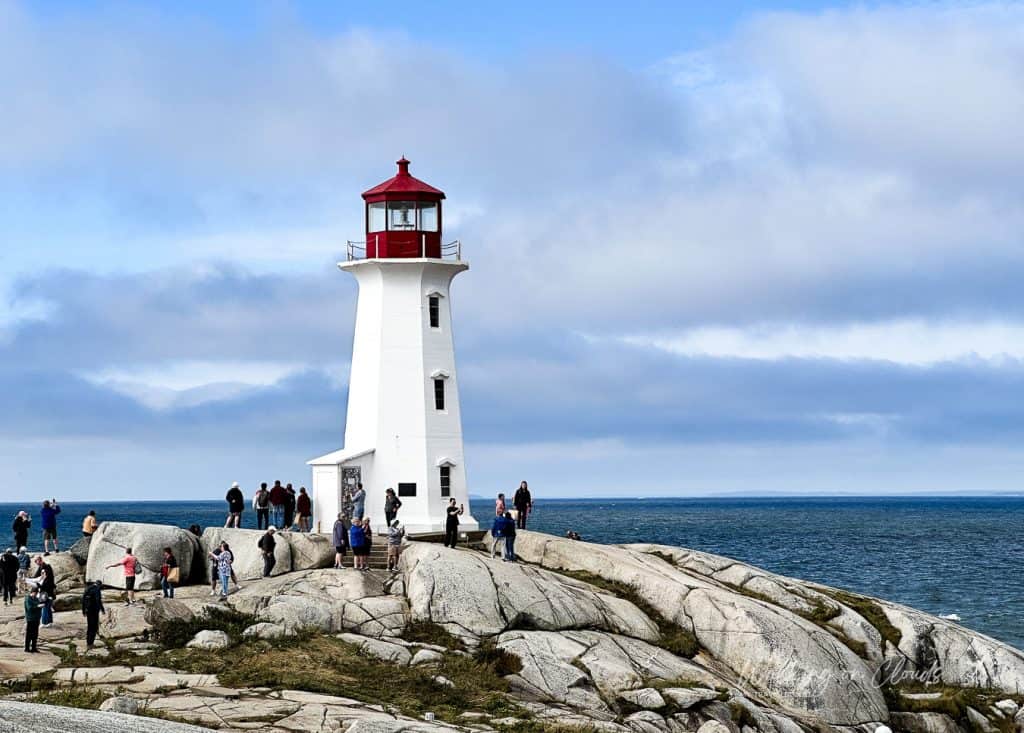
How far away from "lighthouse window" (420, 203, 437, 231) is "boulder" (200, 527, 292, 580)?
11689mm

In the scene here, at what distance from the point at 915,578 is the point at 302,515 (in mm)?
42094

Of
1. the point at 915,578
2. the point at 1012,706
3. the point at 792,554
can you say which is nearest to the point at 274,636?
the point at 1012,706

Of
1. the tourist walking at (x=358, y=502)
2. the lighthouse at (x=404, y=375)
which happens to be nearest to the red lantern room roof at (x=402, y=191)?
the lighthouse at (x=404, y=375)

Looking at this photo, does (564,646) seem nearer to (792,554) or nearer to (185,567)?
(185,567)

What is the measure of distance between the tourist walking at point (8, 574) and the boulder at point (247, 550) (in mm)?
5729

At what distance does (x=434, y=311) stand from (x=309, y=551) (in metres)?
9.95

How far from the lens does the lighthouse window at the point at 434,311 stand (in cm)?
4378

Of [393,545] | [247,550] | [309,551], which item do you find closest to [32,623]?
[247,550]

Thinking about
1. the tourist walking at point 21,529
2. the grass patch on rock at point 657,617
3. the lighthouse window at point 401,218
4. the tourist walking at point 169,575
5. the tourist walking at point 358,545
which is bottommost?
the grass patch on rock at point 657,617

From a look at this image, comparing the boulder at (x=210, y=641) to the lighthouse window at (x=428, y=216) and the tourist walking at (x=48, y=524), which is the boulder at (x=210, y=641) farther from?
the lighthouse window at (x=428, y=216)

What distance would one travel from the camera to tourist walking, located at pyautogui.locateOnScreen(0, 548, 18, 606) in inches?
1412

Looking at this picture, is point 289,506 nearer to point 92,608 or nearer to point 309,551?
point 309,551

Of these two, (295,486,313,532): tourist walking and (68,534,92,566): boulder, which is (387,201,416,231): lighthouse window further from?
(68,534,92,566): boulder

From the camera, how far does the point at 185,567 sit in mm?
39094
